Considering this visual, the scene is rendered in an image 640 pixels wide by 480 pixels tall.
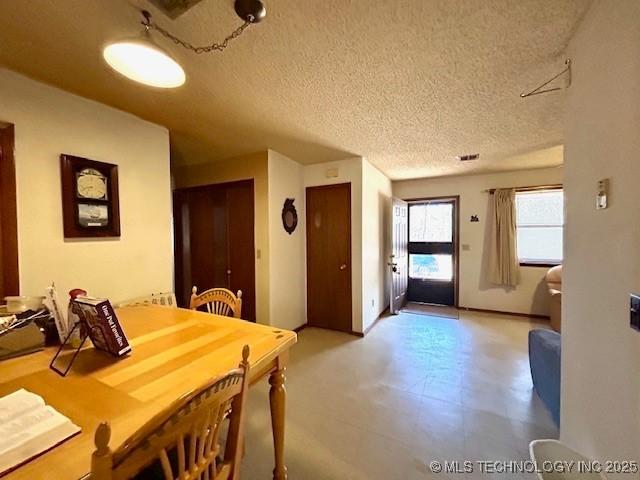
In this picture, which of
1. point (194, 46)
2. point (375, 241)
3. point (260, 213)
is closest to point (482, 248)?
point (375, 241)

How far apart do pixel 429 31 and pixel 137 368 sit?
6.66 feet

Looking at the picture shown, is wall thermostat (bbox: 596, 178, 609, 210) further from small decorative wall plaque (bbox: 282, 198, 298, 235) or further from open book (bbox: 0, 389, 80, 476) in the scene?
small decorative wall plaque (bbox: 282, 198, 298, 235)

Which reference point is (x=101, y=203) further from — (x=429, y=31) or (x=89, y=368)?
(x=429, y=31)

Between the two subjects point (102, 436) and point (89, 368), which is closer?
point (102, 436)

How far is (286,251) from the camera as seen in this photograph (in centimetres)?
352

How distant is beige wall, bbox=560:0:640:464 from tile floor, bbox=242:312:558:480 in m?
0.59

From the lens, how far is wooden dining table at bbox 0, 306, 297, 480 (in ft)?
2.19

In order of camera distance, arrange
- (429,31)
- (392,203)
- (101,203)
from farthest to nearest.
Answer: (392,203) < (101,203) < (429,31)

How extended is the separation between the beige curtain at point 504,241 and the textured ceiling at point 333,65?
1589mm

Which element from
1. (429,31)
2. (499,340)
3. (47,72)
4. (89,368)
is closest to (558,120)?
(429,31)

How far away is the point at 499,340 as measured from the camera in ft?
10.8

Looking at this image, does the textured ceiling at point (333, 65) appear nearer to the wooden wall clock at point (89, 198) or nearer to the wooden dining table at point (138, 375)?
the wooden wall clock at point (89, 198)

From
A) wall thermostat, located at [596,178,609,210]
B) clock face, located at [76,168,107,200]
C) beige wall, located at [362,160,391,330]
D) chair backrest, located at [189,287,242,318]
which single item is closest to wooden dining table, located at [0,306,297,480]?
chair backrest, located at [189,287,242,318]

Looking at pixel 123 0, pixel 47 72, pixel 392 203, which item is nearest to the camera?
pixel 123 0
